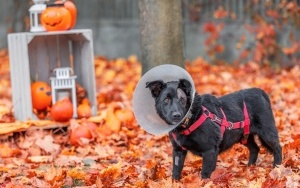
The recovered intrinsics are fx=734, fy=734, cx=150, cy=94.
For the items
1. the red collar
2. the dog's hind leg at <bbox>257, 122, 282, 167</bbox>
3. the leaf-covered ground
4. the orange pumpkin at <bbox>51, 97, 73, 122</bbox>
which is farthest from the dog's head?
the orange pumpkin at <bbox>51, 97, 73, 122</bbox>

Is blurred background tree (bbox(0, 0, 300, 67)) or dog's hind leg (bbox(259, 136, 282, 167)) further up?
blurred background tree (bbox(0, 0, 300, 67))

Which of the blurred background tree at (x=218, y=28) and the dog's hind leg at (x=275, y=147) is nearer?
the dog's hind leg at (x=275, y=147)

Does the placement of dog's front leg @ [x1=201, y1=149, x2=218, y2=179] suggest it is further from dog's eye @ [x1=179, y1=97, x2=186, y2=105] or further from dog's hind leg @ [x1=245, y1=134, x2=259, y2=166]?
dog's hind leg @ [x1=245, y1=134, x2=259, y2=166]

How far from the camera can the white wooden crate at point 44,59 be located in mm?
8336

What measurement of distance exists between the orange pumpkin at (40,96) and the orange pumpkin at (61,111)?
11.8 inches

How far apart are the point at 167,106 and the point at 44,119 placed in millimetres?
3223

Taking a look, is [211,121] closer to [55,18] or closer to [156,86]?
[156,86]

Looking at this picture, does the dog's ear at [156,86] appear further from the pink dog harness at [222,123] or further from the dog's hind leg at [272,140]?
the dog's hind leg at [272,140]

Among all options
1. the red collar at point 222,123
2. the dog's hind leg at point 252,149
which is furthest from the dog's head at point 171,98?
the dog's hind leg at point 252,149

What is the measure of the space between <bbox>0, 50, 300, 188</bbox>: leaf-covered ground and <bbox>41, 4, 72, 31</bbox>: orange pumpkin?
1.09 m

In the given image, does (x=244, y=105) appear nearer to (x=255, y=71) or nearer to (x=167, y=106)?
(x=167, y=106)

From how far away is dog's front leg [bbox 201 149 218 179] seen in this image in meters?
5.83

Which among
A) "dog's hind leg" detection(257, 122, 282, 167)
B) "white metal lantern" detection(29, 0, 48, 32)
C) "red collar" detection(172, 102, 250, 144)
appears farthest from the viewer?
"white metal lantern" detection(29, 0, 48, 32)

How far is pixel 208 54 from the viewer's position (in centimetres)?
1480
